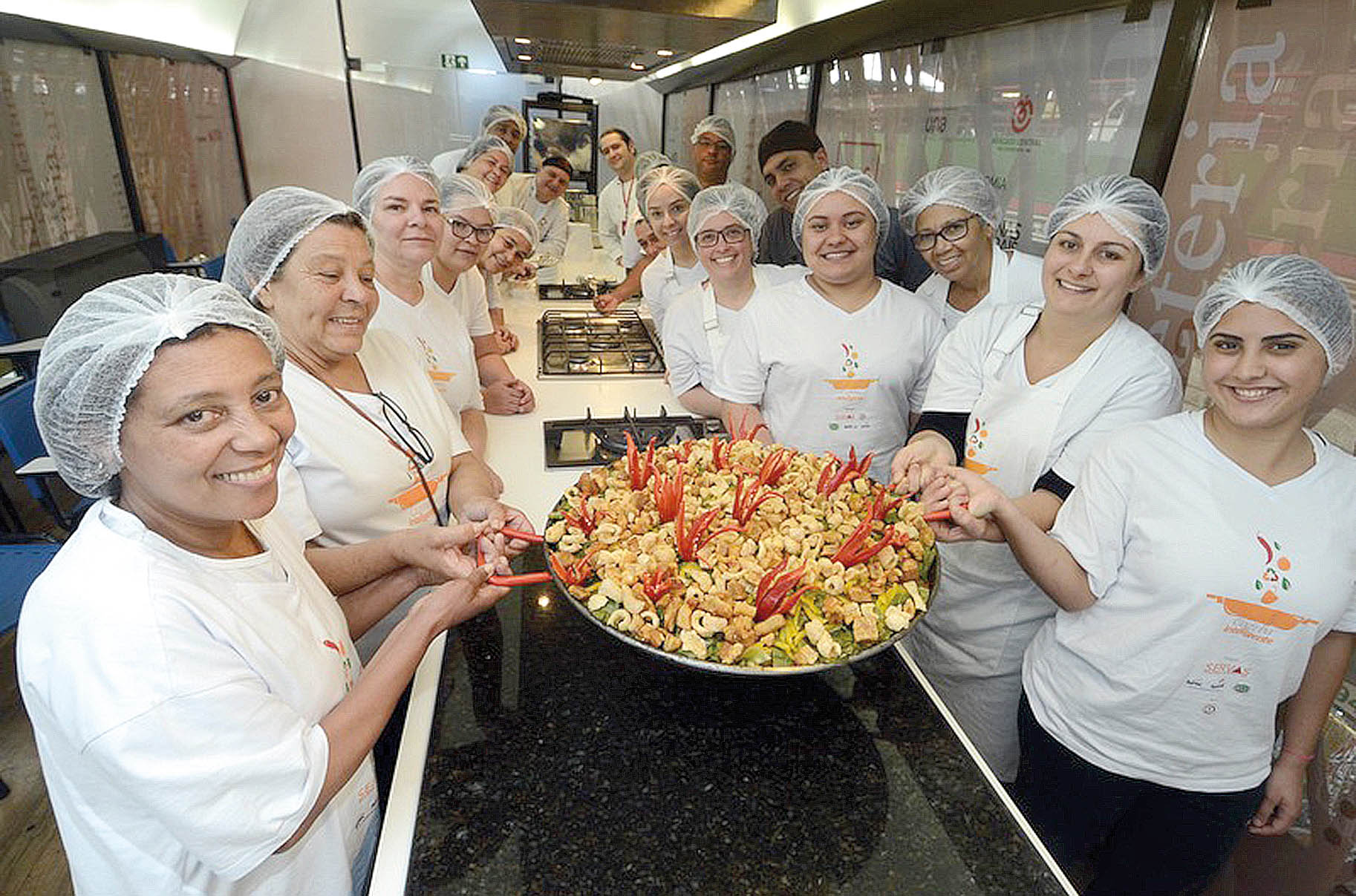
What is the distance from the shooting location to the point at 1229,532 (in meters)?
1.13

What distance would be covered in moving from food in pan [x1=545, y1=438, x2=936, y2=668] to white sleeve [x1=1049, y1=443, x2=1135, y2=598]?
0.28 metres

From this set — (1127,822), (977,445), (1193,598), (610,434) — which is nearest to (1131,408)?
(977,445)

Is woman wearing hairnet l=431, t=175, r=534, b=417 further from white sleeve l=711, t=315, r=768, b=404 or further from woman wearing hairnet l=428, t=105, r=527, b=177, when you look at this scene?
woman wearing hairnet l=428, t=105, r=527, b=177

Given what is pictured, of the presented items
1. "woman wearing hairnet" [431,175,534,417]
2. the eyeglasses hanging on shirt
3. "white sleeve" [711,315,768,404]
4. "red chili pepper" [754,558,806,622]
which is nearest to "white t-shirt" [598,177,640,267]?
"woman wearing hairnet" [431,175,534,417]

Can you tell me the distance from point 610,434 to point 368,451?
92 cm

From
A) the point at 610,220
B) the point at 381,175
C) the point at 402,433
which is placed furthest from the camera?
the point at 610,220

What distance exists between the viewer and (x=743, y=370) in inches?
78.5

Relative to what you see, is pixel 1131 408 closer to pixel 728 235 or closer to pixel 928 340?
pixel 928 340

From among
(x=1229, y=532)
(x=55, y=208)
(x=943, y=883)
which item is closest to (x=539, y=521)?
(x=943, y=883)

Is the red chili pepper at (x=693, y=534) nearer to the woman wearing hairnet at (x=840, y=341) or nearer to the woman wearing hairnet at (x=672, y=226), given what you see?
the woman wearing hairnet at (x=840, y=341)

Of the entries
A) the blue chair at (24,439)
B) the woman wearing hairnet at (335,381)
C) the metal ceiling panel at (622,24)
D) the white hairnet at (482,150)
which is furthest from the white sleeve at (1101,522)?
the white hairnet at (482,150)

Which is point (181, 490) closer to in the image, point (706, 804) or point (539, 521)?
point (706, 804)

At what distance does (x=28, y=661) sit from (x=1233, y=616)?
1664mm

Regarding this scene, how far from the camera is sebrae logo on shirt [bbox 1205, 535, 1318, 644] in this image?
43.8 inches
